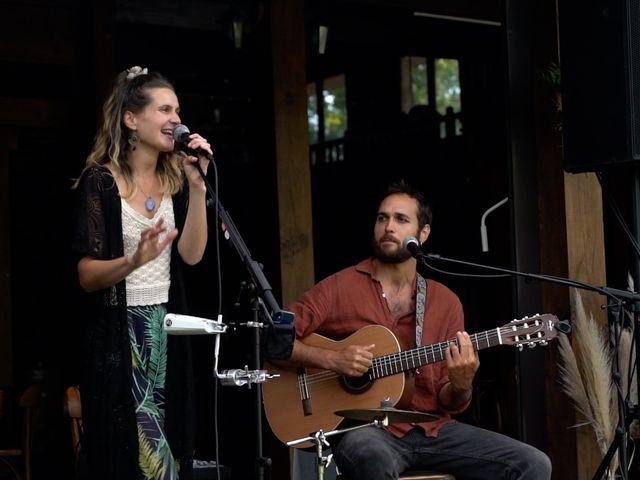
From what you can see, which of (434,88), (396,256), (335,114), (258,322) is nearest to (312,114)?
Answer: (335,114)

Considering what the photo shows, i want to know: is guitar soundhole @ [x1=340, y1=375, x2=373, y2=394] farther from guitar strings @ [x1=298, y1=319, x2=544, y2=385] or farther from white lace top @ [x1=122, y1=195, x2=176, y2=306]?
white lace top @ [x1=122, y1=195, x2=176, y2=306]

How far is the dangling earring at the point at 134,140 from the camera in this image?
340 centimetres

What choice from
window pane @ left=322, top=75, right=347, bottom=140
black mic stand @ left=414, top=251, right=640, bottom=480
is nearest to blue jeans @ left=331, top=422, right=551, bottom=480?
black mic stand @ left=414, top=251, right=640, bottom=480

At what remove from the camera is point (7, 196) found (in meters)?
8.45

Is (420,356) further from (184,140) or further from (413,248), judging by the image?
(184,140)

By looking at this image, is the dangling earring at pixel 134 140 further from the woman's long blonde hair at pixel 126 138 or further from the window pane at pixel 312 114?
the window pane at pixel 312 114

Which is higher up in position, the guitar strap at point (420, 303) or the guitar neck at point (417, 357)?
the guitar strap at point (420, 303)

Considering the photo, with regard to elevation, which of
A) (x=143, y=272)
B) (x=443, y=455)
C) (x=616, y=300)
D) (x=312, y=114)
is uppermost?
(x=312, y=114)

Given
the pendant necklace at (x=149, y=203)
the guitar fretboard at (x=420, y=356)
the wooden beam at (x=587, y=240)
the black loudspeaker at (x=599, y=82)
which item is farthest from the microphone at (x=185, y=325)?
the wooden beam at (x=587, y=240)

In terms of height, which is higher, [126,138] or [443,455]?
[126,138]

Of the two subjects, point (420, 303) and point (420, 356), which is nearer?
point (420, 356)

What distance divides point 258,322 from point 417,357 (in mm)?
1288

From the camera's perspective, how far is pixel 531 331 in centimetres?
393

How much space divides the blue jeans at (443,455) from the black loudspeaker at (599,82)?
1.09m
